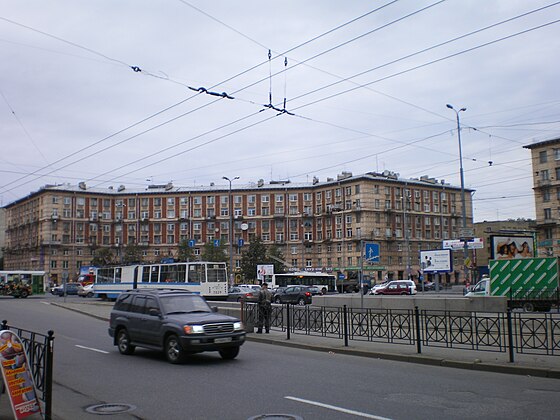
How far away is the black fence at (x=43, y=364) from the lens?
7.56m

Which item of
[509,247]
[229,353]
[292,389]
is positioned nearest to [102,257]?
[509,247]

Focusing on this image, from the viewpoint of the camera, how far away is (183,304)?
46.3 ft

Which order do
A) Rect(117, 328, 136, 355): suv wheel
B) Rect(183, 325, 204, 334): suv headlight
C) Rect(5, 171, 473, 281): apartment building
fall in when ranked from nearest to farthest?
1. Rect(183, 325, 204, 334): suv headlight
2. Rect(117, 328, 136, 355): suv wheel
3. Rect(5, 171, 473, 281): apartment building

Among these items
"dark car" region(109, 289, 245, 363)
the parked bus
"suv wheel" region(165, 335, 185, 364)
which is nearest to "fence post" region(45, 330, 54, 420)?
"dark car" region(109, 289, 245, 363)

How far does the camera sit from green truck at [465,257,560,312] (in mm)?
26750

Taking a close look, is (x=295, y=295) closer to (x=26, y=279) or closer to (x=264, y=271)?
(x=264, y=271)

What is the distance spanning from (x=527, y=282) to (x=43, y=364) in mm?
25546

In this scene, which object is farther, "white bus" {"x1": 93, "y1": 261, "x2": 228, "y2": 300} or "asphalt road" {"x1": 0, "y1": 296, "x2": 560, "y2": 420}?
"white bus" {"x1": 93, "y1": 261, "x2": 228, "y2": 300}

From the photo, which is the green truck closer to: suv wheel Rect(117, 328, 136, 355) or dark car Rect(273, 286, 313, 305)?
dark car Rect(273, 286, 313, 305)

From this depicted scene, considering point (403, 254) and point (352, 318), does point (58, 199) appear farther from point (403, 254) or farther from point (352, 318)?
point (352, 318)

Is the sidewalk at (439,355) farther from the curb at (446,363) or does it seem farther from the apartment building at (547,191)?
the apartment building at (547,191)

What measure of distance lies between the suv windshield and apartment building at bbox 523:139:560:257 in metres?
70.6

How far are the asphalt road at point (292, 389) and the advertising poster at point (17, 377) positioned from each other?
925mm

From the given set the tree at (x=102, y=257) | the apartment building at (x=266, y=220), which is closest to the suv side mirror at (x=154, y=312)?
the apartment building at (x=266, y=220)
